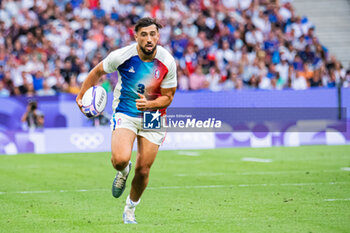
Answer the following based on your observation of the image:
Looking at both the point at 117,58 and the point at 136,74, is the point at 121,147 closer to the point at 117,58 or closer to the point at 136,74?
the point at 136,74

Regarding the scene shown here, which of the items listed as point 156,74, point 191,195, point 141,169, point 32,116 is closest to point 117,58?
point 156,74

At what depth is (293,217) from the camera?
820 cm

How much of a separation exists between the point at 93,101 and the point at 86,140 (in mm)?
12831

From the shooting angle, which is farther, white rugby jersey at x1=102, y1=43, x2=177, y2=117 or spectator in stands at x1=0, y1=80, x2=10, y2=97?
spectator in stands at x1=0, y1=80, x2=10, y2=97

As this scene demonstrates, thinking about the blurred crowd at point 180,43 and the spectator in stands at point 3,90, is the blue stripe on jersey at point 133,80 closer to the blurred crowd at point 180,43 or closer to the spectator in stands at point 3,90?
the blurred crowd at point 180,43

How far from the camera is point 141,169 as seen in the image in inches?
314

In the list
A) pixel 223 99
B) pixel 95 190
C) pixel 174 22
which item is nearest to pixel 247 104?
pixel 223 99

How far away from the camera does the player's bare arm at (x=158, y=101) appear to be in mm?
7824

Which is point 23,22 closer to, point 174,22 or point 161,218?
point 174,22

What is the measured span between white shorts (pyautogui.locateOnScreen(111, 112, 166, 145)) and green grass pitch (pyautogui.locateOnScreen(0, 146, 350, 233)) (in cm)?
102

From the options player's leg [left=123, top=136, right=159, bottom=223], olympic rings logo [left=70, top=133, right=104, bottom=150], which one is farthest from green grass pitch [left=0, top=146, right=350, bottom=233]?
olympic rings logo [left=70, top=133, right=104, bottom=150]

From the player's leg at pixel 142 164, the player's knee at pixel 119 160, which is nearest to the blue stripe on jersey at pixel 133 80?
the player's leg at pixel 142 164

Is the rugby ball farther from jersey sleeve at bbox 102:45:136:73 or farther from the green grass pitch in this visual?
the green grass pitch

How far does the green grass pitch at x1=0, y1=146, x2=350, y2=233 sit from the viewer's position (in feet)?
25.8
